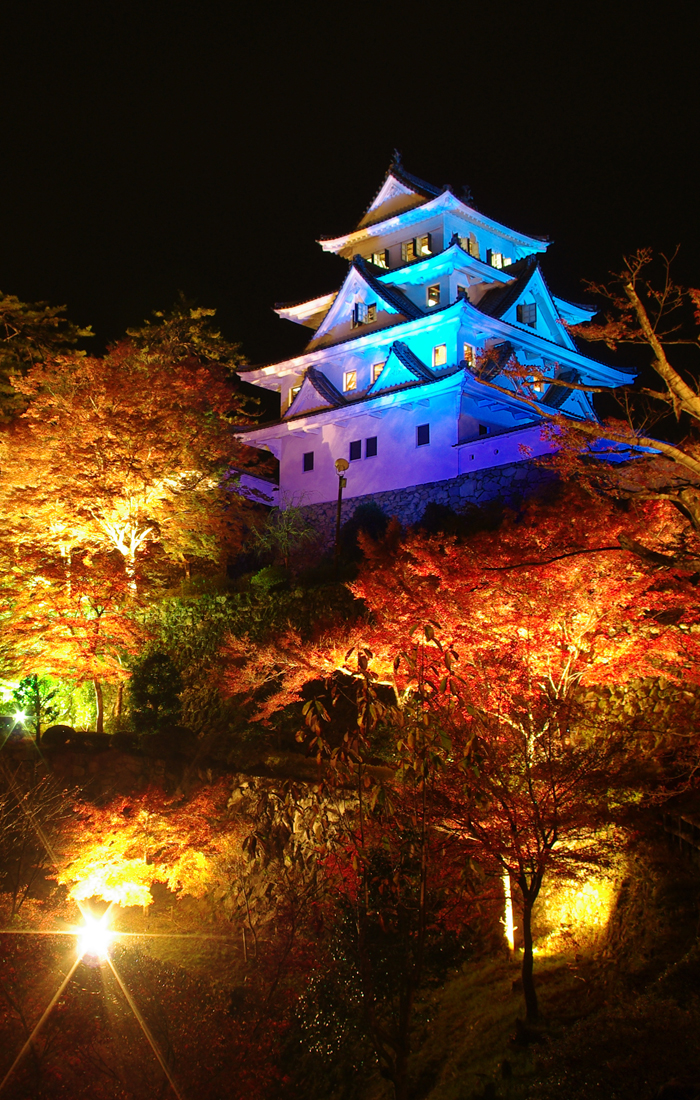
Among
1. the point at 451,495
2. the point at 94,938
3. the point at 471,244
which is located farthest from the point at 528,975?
the point at 471,244

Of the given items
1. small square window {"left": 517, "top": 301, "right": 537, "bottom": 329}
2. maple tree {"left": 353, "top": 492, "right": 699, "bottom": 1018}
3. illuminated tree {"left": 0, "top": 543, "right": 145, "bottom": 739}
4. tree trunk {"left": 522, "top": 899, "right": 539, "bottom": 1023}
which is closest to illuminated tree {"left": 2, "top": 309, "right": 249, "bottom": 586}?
illuminated tree {"left": 0, "top": 543, "right": 145, "bottom": 739}

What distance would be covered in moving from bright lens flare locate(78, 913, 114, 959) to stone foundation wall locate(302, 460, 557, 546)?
14.5 meters

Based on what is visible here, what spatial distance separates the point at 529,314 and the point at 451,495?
37.8 feet

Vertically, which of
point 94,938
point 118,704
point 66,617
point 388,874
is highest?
point 66,617

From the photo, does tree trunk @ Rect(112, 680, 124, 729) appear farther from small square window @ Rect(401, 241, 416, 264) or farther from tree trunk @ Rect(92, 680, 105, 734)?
small square window @ Rect(401, 241, 416, 264)

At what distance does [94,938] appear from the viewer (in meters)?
14.8

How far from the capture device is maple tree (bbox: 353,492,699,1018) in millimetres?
10641

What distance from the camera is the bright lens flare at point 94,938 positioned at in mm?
14578

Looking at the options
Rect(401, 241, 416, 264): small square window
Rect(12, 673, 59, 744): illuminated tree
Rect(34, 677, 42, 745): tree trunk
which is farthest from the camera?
Rect(401, 241, 416, 264): small square window

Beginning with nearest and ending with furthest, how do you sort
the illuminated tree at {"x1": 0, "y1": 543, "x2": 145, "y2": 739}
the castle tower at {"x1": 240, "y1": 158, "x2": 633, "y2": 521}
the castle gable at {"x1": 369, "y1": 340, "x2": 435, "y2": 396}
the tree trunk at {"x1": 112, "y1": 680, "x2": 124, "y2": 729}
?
the illuminated tree at {"x1": 0, "y1": 543, "x2": 145, "y2": 739}
the tree trunk at {"x1": 112, "y1": 680, "x2": 124, "y2": 729}
the castle tower at {"x1": 240, "y1": 158, "x2": 633, "y2": 521}
the castle gable at {"x1": 369, "y1": 340, "x2": 435, "y2": 396}

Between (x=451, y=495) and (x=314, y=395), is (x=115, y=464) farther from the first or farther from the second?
(x=314, y=395)

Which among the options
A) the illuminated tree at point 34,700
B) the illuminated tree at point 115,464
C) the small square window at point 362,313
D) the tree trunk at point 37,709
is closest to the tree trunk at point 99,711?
the illuminated tree at point 34,700

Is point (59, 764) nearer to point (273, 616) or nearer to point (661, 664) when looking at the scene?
point (273, 616)

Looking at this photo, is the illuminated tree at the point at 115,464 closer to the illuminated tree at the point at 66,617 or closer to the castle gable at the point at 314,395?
the illuminated tree at the point at 66,617
